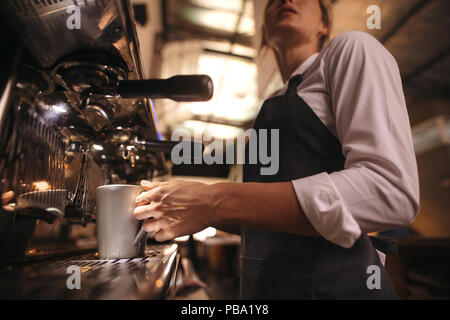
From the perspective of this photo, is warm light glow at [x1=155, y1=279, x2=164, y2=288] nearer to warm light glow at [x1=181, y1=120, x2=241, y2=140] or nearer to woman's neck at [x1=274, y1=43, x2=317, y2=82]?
woman's neck at [x1=274, y1=43, x2=317, y2=82]

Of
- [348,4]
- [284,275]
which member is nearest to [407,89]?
[348,4]

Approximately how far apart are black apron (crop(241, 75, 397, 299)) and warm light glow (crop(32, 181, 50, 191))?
1.67 feet

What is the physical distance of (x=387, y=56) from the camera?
539 mm

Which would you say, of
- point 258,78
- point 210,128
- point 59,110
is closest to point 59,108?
point 59,110

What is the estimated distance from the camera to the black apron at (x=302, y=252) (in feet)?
1.71

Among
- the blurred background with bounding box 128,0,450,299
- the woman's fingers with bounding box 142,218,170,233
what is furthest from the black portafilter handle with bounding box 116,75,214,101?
the blurred background with bounding box 128,0,450,299

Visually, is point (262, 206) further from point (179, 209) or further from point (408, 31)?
point (408, 31)

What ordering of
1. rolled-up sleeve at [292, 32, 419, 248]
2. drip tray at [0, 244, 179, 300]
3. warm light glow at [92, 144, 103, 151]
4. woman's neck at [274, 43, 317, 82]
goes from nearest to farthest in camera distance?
drip tray at [0, 244, 179, 300] < rolled-up sleeve at [292, 32, 419, 248] < warm light glow at [92, 144, 103, 151] < woman's neck at [274, 43, 317, 82]

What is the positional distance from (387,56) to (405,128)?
0.60 ft

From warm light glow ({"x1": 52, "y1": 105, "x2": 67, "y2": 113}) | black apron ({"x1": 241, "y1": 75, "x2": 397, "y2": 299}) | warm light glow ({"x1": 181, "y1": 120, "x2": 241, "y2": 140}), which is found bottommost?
black apron ({"x1": 241, "y1": 75, "x2": 397, "y2": 299})

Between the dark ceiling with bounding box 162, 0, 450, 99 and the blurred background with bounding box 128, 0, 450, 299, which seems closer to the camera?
the dark ceiling with bounding box 162, 0, 450, 99

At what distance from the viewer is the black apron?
1.71 ft

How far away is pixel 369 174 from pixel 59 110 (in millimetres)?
634
